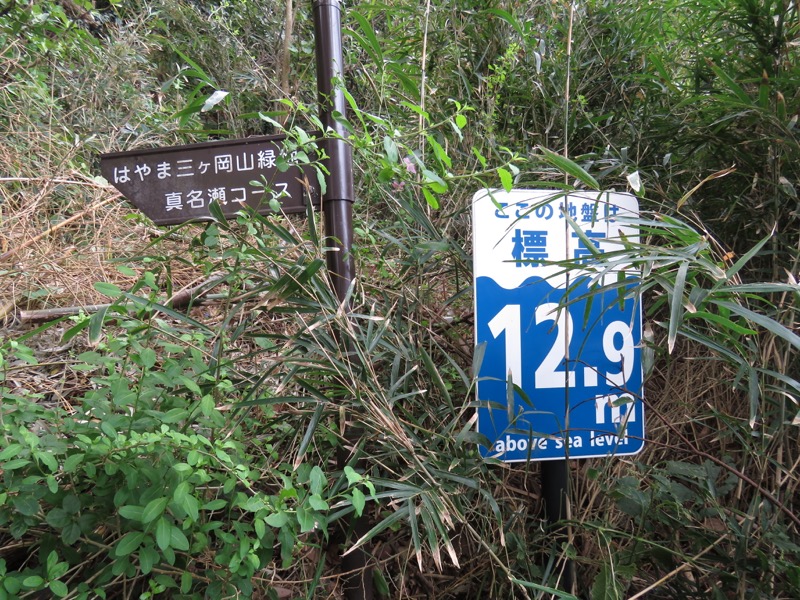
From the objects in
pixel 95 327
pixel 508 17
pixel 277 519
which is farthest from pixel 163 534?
pixel 508 17

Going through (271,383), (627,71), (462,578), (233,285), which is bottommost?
(462,578)

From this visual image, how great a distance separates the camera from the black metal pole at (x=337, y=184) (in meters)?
1.68

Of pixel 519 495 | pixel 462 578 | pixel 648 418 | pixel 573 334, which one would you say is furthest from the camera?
pixel 648 418

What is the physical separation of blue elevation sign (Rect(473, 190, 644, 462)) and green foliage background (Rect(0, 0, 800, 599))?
0.31 feet

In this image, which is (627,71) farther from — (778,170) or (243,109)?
(243,109)

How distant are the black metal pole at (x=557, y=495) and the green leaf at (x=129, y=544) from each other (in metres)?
1.07

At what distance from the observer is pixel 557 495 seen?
1.68 meters

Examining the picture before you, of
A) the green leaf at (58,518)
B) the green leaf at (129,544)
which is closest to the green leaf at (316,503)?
the green leaf at (129,544)

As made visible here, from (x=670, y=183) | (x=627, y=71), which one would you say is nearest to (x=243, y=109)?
(x=627, y=71)

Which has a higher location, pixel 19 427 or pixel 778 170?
pixel 778 170

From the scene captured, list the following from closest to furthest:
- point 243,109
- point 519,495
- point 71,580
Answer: point 71,580 → point 519,495 → point 243,109

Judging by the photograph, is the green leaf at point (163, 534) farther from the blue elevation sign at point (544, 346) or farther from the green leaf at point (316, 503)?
the blue elevation sign at point (544, 346)

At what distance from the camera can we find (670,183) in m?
2.03

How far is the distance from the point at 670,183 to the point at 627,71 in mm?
567
